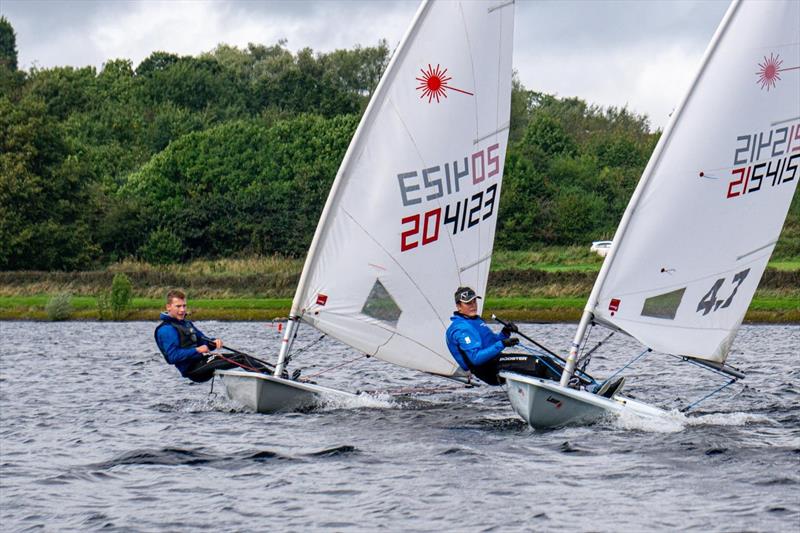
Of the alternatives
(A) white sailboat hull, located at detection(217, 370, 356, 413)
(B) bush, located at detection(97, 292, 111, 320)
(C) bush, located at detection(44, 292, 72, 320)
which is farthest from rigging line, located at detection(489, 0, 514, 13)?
(C) bush, located at detection(44, 292, 72, 320)

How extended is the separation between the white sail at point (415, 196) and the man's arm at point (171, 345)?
184 cm

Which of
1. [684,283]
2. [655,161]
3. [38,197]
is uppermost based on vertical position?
[38,197]

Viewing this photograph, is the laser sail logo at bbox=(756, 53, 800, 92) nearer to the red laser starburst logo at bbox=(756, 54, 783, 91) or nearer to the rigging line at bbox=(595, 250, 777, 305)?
the red laser starburst logo at bbox=(756, 54, 783, 91)

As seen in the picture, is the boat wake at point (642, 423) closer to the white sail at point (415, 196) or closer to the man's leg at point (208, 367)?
the white sail at point (415, 196)

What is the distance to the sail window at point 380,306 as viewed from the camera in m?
19.9

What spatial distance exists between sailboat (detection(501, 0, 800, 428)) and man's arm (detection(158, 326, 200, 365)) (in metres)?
5.01

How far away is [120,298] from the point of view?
50875mm

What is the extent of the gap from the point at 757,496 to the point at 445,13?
378 inches

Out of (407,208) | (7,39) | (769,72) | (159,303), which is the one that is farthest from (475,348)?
(7,39)

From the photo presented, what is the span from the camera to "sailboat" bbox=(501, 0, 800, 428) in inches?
700

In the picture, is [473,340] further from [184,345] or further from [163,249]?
[163,249]

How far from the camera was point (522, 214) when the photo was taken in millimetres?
74312

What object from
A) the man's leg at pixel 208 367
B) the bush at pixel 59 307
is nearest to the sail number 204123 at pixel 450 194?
the man's leg at pixel 208 367

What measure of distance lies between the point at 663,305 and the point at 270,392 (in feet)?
19.0
